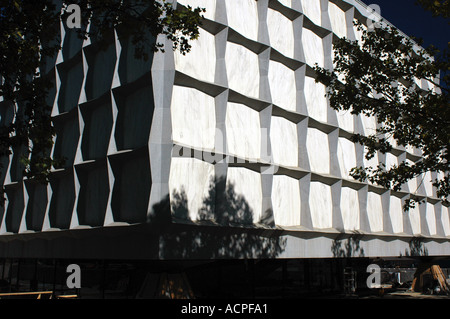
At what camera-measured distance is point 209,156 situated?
1644 centimetres

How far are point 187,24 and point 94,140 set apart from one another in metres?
9.26

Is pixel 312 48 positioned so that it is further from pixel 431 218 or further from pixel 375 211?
pixel 431 218

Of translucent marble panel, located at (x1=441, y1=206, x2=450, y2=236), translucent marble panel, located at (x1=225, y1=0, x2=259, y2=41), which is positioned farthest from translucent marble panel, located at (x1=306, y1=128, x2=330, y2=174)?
translucent marble panel, located at (x1=441, y1=206, x2=450, y2=236)

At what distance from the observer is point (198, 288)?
18.4 metres

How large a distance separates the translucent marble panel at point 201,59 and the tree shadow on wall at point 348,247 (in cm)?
1164

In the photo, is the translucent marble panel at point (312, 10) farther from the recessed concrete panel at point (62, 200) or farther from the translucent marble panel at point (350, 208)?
the recessed concrete panel at point (62, 200)

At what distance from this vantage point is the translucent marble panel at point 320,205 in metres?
21.9

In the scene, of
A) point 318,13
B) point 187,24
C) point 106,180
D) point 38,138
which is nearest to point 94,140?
point 106,180

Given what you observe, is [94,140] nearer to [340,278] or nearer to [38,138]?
[38,138]

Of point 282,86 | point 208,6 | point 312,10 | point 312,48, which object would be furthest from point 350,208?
point 208,6

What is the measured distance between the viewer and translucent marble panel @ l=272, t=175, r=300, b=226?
774 inches

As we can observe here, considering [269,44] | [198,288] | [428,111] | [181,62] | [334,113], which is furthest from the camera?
[334,113]

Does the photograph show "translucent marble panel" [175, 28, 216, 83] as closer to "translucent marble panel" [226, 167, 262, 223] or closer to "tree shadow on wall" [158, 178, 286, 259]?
"translucent marble panel" [226, 167, 262, 223]

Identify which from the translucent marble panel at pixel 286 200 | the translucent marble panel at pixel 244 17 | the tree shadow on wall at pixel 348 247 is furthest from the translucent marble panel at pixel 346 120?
the translucent marble panel at pixel 244 17
